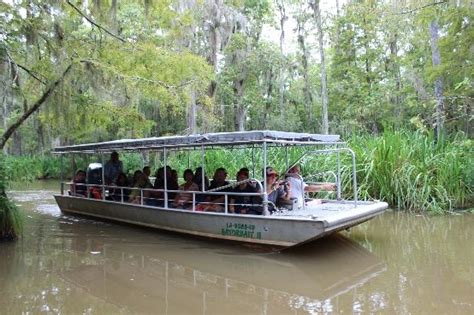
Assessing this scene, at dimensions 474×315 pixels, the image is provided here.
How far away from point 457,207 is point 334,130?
15019 mm

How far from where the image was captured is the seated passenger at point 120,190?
12104mm

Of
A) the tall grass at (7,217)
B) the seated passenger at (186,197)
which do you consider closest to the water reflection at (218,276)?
the seated passenger at (186,197)

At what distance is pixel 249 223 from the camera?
29.0 feet

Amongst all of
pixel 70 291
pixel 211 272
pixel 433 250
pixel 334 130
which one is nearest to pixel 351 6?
pixel 334 130

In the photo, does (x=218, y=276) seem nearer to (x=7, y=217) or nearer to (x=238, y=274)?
(x=238, y=274)

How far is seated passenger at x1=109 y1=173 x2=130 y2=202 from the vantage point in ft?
39.7

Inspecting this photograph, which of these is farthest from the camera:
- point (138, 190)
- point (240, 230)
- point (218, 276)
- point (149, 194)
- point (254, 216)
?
point (138, 190)

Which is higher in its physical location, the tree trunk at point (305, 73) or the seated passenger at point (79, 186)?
the tree trunk at point (305, 73)

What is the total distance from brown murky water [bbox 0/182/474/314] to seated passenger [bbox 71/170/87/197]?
3003 mm

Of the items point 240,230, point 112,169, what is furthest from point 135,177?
point 240,230

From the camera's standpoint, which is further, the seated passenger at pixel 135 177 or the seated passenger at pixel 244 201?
the seated passenger at pixel 135 177

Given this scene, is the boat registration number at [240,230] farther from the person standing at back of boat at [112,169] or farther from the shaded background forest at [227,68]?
the person standing at back of boat at [112,169]

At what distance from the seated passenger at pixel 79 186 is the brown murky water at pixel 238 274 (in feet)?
9.85

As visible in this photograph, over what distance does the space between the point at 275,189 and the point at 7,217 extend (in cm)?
556
